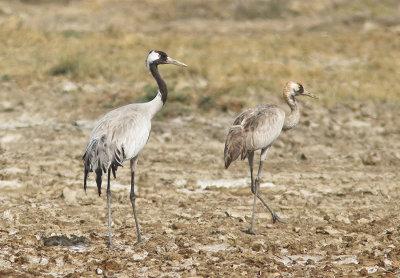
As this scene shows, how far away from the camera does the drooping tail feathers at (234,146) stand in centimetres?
747

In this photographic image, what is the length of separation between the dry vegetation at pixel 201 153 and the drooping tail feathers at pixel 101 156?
895 millimetres

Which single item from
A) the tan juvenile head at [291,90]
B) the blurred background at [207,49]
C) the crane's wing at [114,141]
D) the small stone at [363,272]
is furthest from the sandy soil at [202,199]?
the tan juvenile head at [291,90]

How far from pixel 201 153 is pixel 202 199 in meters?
2.20

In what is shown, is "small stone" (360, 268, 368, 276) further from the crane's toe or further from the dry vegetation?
the crane's toe

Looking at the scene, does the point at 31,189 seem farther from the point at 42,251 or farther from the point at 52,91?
the point at 52,91

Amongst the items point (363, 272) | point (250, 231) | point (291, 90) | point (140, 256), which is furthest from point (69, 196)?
point (363, 272)

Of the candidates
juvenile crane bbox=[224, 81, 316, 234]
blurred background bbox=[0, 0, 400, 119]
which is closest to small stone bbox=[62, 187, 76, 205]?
juvenile crane bbox=[224, 81, 316, 234]

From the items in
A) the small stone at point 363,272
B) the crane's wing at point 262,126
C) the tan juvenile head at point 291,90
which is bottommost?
the small stone at point 363,272

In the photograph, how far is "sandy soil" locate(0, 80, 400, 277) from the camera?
6.20 meters

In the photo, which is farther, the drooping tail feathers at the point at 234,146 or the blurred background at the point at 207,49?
the blurred background at the point at 207,49

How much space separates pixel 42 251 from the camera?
6348 mm

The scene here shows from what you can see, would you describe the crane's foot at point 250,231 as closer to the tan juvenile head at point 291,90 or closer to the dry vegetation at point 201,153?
the dry vegetation at point 201,153

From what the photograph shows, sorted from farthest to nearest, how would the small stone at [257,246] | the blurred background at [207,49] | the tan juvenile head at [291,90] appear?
the blurred background at [207,49], the tan juvenile head at [291,90], the small stone at [257,246]

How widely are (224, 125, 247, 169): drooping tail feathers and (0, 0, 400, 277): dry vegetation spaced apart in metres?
0.85
